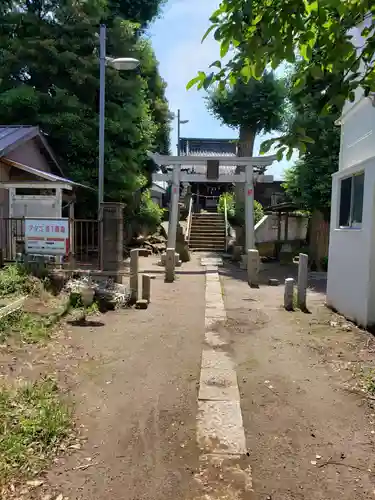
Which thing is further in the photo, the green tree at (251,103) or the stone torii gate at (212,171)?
the green tree at (251,103)

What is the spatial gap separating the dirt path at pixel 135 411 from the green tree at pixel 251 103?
17.3 m

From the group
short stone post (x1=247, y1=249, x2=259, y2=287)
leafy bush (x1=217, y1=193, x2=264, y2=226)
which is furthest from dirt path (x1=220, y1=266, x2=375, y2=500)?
leafy bush (x1=217, y1=193, x2=264, y2=226)

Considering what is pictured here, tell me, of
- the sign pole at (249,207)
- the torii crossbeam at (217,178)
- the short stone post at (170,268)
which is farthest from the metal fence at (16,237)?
the sign pole at (249,207)

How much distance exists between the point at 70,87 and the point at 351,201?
12270 millimetres

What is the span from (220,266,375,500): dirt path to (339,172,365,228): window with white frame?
2.17m

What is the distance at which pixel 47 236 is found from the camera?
359 inches

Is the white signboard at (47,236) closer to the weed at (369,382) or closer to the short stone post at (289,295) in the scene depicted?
the short stone post at (289,295)

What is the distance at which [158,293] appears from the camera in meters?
10.6

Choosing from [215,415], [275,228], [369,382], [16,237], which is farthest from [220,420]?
[275,228]

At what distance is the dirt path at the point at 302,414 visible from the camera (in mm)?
2893

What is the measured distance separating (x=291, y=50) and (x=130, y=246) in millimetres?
18380

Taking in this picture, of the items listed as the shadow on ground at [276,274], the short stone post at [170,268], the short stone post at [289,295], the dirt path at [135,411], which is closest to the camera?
the dirt path at [135,411]

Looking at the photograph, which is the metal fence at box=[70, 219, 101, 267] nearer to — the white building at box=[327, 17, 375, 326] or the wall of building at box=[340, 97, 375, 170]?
the white building at box=[327, 17, 375, 326]

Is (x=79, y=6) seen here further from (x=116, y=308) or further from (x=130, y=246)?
(x=116, y=308)
